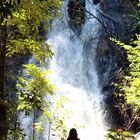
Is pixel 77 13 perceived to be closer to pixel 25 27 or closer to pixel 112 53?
pixel 25 27

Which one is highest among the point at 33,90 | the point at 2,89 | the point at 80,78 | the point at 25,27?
the point at 80,78

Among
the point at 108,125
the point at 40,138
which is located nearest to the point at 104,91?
the point at 108,125

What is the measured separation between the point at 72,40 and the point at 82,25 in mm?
930

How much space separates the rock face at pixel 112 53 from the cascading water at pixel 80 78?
384mm

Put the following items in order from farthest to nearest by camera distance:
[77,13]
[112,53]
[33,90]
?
[112,53] → [77,13] → [33,90]

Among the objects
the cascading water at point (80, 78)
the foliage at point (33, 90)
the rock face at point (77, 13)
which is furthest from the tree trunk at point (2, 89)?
the cascading water at point (80, 78)

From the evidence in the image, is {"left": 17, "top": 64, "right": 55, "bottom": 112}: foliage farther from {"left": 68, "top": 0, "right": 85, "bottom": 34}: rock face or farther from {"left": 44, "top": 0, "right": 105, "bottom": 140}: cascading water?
{"left": 44, "top": 0, "right": 105, "bottom": 140}: cascading water

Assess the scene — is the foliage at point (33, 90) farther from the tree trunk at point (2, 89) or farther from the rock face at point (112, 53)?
the rock face at point (112, 53)

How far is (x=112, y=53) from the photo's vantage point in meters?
16.5

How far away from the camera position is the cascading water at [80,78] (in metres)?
15.1

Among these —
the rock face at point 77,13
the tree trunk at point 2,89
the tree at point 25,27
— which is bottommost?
the tree trunk at point 2,89

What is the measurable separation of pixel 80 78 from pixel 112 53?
6.50 ft

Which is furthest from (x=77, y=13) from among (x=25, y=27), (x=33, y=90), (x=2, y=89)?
Answer: (x=2, y=89)

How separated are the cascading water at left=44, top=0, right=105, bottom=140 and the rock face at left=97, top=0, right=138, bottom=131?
1.26ft
